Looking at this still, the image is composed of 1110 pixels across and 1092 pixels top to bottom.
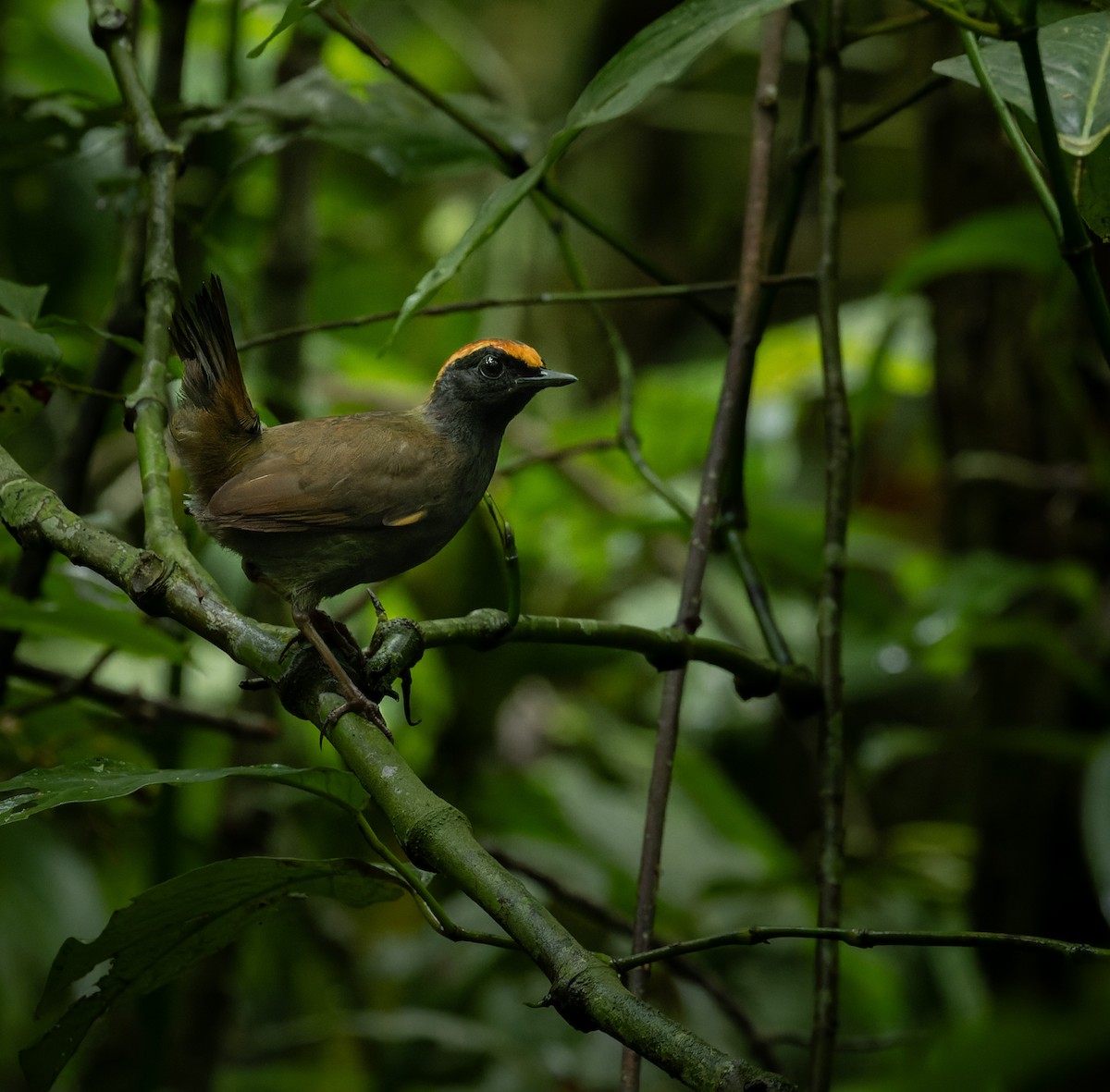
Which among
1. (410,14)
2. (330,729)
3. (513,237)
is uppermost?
(410,14)

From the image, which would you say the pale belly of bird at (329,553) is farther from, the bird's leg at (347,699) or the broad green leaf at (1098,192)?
the broad green leaf at (1098,192)

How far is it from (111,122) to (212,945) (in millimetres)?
1713

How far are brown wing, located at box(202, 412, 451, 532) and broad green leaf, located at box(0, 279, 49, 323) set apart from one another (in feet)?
1.37

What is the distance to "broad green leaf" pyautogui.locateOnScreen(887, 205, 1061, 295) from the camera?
109 inches

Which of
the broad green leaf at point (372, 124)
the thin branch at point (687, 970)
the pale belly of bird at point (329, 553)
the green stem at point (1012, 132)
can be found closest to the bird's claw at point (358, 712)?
the pale belly of bird at point (329, 553)

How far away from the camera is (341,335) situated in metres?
3.73

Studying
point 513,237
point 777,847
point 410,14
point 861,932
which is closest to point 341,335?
point 513,237

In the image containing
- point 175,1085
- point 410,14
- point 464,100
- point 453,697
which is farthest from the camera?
point 410,14

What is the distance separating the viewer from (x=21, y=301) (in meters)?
1.80

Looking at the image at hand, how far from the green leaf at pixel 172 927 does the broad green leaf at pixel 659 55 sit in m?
0.92

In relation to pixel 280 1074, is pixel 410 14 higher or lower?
higher

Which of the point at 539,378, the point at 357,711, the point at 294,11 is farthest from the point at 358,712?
the point at 539,378

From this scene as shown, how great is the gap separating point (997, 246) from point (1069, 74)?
149 centimetres

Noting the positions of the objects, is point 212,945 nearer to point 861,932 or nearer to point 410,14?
point 861,932
